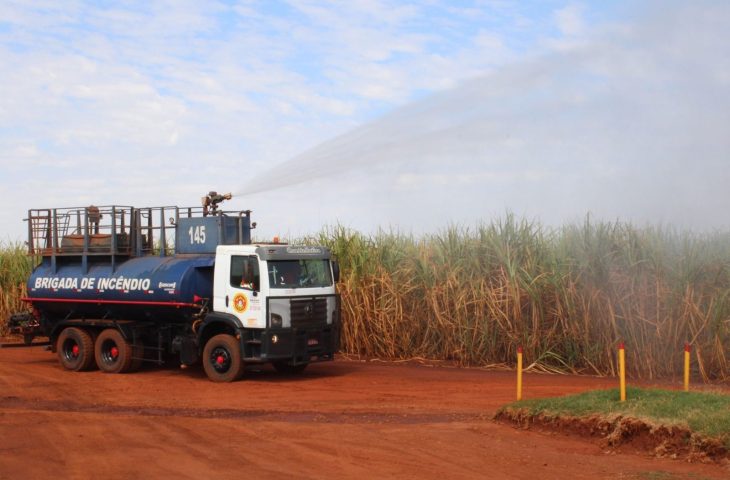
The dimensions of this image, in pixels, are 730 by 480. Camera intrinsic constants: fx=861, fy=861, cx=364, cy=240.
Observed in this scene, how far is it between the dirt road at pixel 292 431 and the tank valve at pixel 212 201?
3464mm

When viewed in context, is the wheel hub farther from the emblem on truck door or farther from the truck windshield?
the truck windshield

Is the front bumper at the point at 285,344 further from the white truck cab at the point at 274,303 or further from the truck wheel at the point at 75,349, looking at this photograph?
the truck wheel at the point at 75,349

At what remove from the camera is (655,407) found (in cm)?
1072

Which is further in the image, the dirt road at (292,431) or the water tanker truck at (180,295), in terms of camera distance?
the water tanker truck at (180,295)

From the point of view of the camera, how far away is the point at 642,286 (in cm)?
1788

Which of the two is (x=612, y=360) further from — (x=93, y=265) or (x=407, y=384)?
(x=93, y=265)

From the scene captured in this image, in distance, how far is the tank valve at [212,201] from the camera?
1792 cm

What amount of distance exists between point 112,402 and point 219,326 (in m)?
2.86

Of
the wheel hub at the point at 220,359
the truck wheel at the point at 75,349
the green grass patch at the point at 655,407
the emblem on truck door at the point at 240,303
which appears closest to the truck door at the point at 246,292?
the emblem on truck door at the point at 240,303

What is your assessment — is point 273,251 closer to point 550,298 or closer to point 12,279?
point 550,298

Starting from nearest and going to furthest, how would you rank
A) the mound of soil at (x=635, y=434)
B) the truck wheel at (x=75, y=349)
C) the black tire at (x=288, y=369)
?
the mound of soil at (x=635, y=434) → the black tire at (x=288, y=369) → the truck wheel at (x=75, y=349)

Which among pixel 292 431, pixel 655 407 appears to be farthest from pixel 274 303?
pixel 655 407

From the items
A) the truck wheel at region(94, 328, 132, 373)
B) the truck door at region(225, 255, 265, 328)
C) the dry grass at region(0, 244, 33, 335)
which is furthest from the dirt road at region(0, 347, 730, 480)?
the dry grass at region(0, 244, 33, 335)

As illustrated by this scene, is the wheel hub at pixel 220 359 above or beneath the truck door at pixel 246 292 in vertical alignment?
beneath
